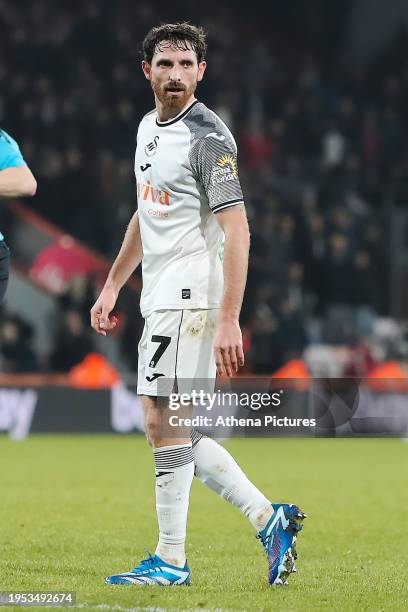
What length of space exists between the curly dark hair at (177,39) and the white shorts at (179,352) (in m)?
1.01

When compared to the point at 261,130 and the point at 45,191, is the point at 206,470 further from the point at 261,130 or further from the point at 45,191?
the point at 261,130

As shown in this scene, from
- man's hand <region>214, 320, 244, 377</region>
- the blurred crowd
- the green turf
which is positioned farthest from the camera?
the blurred crowd

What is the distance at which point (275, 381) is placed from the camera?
486 centimetres

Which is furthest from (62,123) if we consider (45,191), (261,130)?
(261,130)

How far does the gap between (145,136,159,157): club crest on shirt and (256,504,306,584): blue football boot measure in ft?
4.86

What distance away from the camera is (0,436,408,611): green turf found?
4.57 m

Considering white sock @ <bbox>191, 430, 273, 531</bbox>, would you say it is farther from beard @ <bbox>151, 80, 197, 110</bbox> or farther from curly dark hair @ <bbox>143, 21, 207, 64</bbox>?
curly dark hair @ <bbox>143, 21, 207, 64</bbox>

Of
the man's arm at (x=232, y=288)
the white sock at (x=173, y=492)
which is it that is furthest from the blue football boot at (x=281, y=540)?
the man's arm at (x=232, y=288)

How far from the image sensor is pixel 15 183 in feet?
16.5

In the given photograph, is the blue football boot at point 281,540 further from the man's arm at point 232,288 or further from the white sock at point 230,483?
the man's arm at point 232,288

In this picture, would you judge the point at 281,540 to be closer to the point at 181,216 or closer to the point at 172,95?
the point at 181,216

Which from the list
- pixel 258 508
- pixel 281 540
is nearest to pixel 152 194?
pixel 258 508

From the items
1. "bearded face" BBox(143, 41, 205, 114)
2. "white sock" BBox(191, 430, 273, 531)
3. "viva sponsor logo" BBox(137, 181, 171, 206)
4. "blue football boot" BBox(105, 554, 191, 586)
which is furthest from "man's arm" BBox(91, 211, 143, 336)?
"blue football boot" BBox(105, 554, 191, 586)

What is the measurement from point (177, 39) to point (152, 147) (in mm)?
429
